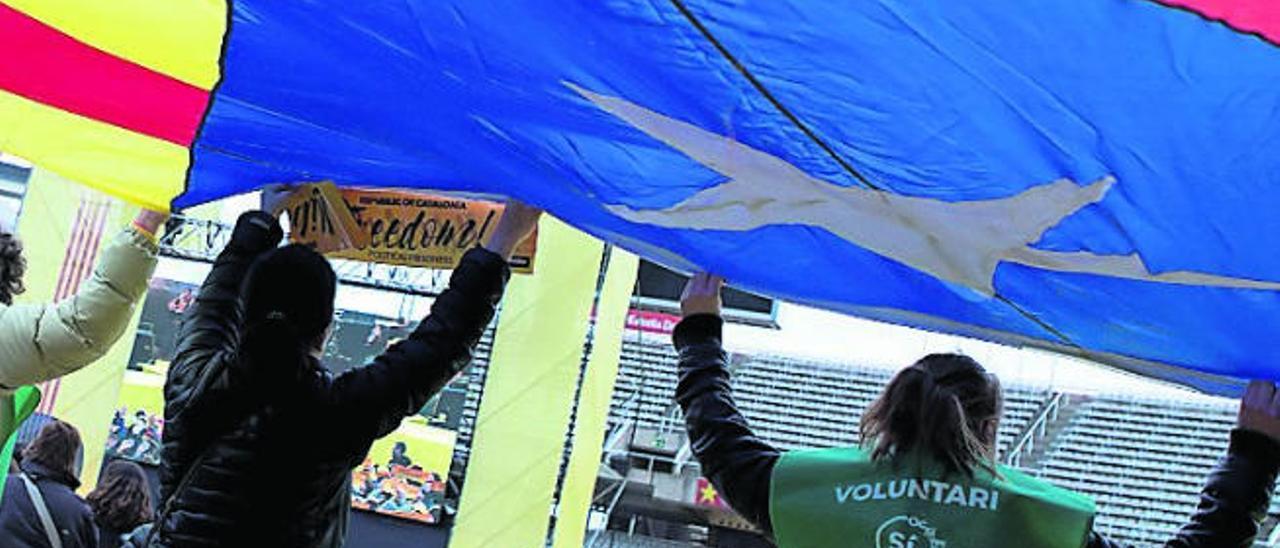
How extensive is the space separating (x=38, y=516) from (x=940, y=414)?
7.89 ft

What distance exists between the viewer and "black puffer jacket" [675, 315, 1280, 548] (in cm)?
166

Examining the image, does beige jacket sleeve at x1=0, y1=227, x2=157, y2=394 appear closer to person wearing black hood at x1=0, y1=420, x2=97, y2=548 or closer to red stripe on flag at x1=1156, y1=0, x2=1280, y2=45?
person wearing black hood at x1=0, y1=420, x2=97, y2=548

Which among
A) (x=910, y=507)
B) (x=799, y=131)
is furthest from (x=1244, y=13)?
(x=910, y=507)

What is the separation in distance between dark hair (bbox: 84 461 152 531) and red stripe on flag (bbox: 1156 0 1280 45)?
10.8 feet

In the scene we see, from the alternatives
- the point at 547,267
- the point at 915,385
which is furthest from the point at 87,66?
the point at 547,267

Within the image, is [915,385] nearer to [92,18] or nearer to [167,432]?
[167,432]

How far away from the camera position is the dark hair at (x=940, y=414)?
1598 mm

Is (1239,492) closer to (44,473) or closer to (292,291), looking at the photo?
(292,291)

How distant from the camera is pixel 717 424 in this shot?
1.83 metres

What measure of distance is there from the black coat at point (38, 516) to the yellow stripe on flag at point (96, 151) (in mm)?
1111

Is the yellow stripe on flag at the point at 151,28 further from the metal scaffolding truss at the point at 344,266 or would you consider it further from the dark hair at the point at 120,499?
the metal scaffolding truss at the point at 344,266

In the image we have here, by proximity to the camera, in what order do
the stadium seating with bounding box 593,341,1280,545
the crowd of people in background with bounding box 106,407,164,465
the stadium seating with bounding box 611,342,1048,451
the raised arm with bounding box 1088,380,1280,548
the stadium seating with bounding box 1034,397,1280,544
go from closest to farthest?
the raised arm with bounding box 1088,380,1280,548
the crowd of people in background with bounding box 106,407,164,465
the stadium seating with bounding box 1034,397,1280,544
the stadium seating with bounding box 593,341,1280,545
the stadium seating with bounding box 611,342,1048,451

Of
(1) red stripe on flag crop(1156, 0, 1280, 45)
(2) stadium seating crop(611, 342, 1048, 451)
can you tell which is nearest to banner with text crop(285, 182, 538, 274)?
(1) red stripe on flag crop(1156, 0, 1280, 45)

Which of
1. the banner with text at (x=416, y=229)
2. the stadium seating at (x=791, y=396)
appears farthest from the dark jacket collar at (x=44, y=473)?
the stadium seating at (x=791, y=396)
